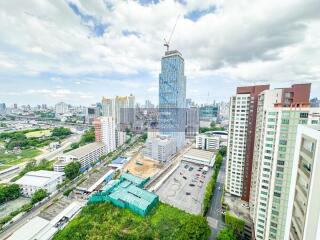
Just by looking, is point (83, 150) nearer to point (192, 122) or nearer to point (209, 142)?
point (209, 142)

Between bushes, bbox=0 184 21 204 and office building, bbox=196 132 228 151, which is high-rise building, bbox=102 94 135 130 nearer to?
office building, bbox=196 132 228 151

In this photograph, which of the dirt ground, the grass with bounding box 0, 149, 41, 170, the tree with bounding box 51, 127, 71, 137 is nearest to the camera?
the dirt ground

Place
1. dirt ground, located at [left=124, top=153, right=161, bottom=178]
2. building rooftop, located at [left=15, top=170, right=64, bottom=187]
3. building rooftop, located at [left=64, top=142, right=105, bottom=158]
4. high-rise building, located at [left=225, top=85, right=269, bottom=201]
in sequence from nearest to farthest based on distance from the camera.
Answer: high-rise building, located at [left=225, top=85, right=269, bottom=201] < building rooftop, located at [left=15, top=170, right=64, bottom=187] < dirt ground, located at [left=124, top=153, right=161, bottom=178] < building rooftop, located at [left=64, top=142, right=105, bottom=158]

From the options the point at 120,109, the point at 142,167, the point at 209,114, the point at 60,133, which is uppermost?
the point at 120,109

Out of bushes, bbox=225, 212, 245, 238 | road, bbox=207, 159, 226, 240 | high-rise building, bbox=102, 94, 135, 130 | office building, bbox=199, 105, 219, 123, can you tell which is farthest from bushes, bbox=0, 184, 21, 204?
office building, bbox=199, 105, 219, 123

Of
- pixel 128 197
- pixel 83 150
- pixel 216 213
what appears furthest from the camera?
pixel 83 150

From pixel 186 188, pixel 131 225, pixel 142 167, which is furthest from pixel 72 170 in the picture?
pixel 186 188

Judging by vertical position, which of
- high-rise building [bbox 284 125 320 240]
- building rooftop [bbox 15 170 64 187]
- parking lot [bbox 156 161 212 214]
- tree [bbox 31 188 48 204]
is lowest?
parking lot [bbox 156 161 212 214]

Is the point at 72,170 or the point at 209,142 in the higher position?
the point at 209,142
